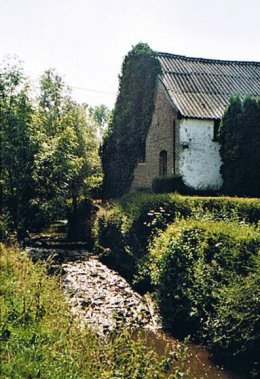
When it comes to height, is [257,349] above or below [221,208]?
below

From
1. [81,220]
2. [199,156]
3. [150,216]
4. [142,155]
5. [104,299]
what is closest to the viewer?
[104,299]

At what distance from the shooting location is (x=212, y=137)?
21.0m

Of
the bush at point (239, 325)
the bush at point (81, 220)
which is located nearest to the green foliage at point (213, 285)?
the bush at point (239, 325)

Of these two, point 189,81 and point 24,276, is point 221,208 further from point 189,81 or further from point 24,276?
point 189,81

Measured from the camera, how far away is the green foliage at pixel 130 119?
23734 millimetres

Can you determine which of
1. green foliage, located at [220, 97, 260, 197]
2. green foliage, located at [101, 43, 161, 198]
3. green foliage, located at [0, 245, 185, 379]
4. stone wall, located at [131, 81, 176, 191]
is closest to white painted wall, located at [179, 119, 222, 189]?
stone wall, located at [131, 81, 176, 191]

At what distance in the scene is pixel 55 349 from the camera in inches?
205

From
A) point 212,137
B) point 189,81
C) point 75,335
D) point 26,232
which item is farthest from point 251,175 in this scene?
point 75,335

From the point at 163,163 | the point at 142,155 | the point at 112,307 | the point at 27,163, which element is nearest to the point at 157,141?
the point at 163,163

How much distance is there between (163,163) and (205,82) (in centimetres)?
537

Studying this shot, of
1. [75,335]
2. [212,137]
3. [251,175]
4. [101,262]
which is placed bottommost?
[101,262]

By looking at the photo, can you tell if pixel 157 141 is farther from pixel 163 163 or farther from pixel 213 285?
pixel 213 285

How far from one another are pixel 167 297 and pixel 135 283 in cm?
291

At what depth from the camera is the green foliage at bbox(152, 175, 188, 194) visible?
19719 millimetres
